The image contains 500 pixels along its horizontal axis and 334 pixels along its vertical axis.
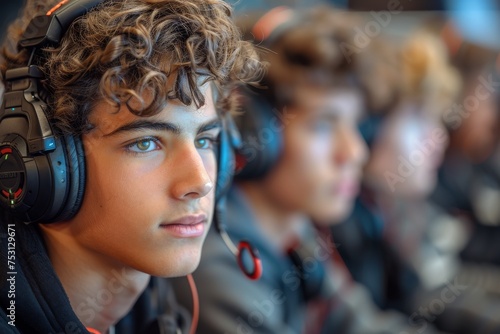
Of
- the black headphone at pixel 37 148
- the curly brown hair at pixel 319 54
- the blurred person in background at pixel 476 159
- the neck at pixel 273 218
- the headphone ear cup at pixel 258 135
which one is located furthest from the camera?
the blurred person in background at pixel 476 159

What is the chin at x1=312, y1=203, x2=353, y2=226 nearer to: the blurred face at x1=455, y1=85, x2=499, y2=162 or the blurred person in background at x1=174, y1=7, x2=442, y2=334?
the blurred person in background at x1=174, y1=7, x2=442, y2=334

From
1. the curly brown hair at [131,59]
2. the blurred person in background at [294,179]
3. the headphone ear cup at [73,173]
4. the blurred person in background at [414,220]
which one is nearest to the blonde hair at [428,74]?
the blurred person in background at [414,220]

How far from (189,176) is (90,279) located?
0.76 ft

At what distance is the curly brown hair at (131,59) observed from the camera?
→ 28.3 inches

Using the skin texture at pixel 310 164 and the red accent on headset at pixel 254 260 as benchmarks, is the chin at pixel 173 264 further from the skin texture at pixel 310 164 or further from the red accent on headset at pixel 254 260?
the skin texture at pixel 310 164

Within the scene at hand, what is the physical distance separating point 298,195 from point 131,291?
25.2 inches

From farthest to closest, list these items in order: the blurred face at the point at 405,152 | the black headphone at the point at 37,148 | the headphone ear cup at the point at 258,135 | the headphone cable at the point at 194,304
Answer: the blurred face at the point at 405,152 < the headphone ear cup at the point at 258,135 < the headphone cable at the point at 194,304 < the black headphone at the point at 37,148

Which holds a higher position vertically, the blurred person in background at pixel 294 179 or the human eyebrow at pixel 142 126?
the human eyebrow at pixel 142 126

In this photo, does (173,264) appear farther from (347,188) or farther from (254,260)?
(347,188)

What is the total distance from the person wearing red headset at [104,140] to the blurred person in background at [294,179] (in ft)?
1.27

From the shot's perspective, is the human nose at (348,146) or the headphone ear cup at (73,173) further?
the human nose at (348,146)

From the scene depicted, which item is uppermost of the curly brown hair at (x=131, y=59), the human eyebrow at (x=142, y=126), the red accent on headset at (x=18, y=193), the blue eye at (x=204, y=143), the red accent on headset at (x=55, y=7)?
the red accent on headset at (x=55, y=7)

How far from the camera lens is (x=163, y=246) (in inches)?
30.5

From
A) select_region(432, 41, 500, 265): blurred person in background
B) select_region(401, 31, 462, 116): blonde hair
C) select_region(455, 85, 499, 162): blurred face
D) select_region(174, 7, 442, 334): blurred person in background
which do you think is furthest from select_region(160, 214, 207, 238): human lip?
select_region(455, 85, 499, 162): blurred face
